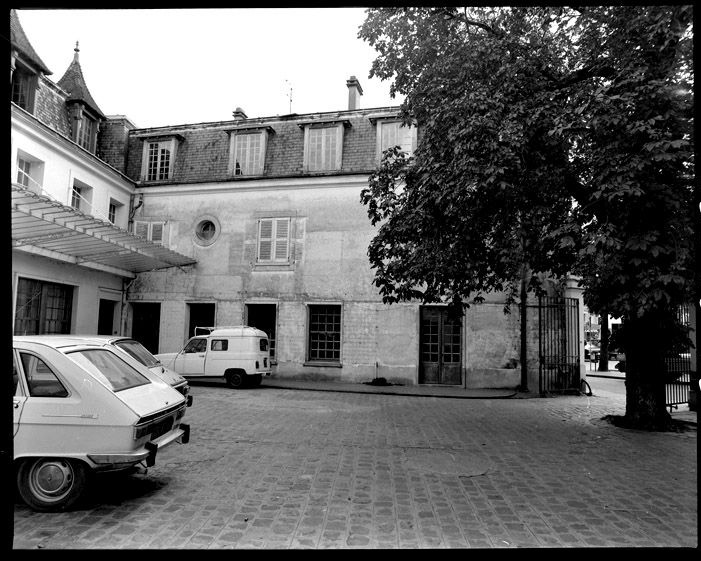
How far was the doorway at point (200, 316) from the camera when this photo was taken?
68.0ft

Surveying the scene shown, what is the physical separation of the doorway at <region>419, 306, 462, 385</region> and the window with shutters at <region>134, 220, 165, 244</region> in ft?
37.8

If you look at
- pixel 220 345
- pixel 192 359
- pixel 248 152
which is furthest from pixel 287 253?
pixel 192 359

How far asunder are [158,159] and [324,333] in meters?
10.7

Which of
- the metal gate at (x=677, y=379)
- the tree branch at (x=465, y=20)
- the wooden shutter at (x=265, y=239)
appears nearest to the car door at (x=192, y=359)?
the wooden shutter at (x=265, y=239)

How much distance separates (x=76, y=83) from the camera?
20.7 metres

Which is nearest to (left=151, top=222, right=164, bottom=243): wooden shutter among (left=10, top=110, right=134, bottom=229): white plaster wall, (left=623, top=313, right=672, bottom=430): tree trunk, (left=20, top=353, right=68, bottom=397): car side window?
(left=10, top=110, right=134, bottom=229): white plaster wall

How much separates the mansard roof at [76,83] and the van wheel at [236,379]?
12.5 meters

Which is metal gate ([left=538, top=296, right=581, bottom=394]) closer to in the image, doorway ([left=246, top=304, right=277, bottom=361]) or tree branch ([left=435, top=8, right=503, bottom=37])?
doorway ([left=246, top=304, right=277, bottom=361])

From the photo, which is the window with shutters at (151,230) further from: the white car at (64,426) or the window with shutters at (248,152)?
the white car at (64,426)

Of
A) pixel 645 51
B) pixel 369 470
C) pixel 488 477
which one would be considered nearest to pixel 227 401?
pixel 369 470

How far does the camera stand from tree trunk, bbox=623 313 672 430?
1026cm

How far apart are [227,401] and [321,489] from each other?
7.98m

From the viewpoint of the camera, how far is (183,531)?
4605 millimetres

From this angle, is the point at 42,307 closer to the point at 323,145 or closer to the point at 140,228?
the point at 140,228
